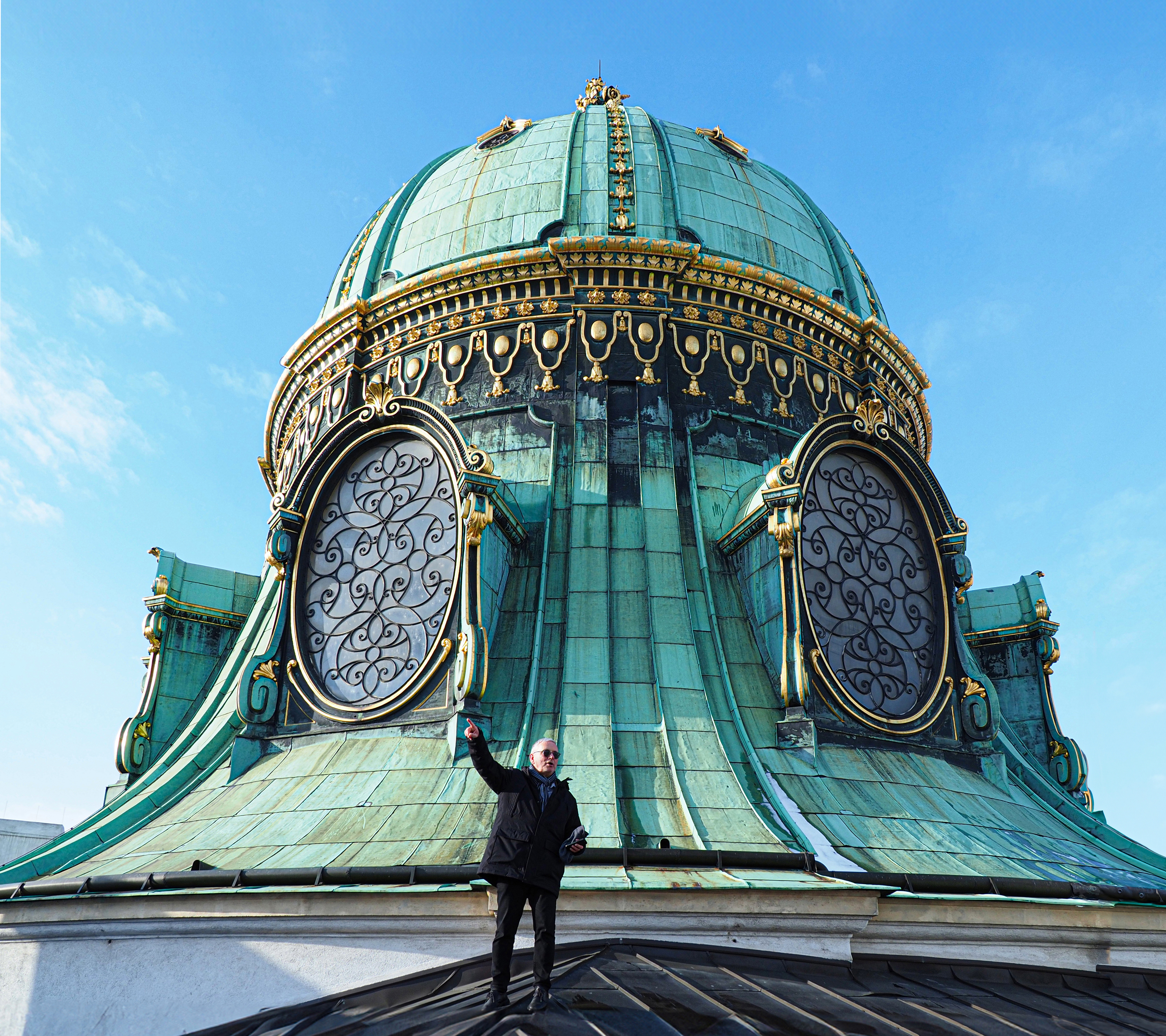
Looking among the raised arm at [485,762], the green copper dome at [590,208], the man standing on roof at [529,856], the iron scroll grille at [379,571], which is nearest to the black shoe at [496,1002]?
the man standing on roof at [529,856]

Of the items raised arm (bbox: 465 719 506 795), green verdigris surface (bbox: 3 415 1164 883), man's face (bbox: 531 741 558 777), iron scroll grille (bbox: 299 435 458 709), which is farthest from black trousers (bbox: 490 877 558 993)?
iron scroll grille (bbox: 299 435 458 709)

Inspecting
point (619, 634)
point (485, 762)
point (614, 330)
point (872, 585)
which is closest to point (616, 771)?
point (619, 634)

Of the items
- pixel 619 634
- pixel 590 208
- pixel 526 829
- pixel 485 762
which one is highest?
pixel 590 208

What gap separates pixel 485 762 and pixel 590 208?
42.4ft

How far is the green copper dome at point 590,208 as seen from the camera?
58.2 feet

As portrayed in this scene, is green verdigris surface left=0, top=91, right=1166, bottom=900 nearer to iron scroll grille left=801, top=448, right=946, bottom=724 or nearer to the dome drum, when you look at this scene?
the dome drum

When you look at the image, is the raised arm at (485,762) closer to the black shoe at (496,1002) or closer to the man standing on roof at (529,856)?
the man standing on roof at (529,856)

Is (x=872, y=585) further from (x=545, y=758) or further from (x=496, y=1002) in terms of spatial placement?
(x=496, y=1002)

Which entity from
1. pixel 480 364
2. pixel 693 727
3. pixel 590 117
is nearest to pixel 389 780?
pixel 693 727

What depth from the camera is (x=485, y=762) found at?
6.74m

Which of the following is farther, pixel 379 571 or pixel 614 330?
pixel 614 330

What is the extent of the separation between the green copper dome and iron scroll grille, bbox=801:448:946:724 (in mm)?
4863

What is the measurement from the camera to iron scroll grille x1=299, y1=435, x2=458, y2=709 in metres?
13.7

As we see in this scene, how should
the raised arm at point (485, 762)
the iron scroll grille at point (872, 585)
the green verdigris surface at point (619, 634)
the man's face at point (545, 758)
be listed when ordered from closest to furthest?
the raised arm at point (485, 762) < the man's face at point (545, 758) < the green verdigris surface at point (619, 634) < the iron scroll grille at point (872, 585)
